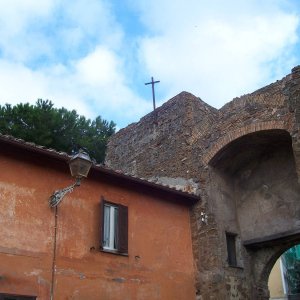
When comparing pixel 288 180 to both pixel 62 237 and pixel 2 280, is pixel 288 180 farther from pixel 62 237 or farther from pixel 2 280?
pixel 2 280

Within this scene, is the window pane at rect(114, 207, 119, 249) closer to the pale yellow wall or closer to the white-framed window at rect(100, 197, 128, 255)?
the white-framed window at rect(100, 197, 128, 255)

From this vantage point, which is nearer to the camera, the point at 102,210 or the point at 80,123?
the point at 102,210

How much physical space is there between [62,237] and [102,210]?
1165 millimetres

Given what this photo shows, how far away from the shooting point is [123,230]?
389 inches

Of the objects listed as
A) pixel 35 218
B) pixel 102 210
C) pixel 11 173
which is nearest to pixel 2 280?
pixel 35 218

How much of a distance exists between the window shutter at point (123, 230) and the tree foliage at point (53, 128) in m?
11.4

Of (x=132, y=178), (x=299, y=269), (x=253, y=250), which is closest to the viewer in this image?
(x=132, y=178)

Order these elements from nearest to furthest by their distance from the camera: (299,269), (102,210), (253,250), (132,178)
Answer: (102,210) < (132,178) < (253,250) < (299,269)

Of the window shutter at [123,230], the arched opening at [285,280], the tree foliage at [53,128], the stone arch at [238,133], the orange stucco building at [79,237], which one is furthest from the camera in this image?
the arched opening at [285,280]

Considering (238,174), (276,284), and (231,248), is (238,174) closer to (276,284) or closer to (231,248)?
(231,248)

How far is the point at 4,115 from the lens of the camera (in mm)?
21297

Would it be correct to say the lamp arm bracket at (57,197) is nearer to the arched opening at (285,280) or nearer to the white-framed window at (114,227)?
the white-framed window at (114,227)

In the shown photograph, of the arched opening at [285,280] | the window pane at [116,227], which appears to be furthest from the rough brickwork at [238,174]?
the arched opening at [285,280]

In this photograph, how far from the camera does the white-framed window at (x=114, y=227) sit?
31.5ft
